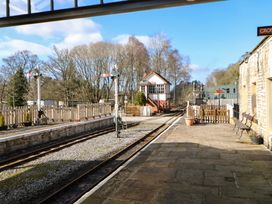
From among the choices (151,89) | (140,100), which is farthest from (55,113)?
(151,89)

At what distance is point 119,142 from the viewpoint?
11.6 meters

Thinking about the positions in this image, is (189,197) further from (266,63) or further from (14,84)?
(14,84)

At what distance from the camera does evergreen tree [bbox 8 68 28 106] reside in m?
43.3

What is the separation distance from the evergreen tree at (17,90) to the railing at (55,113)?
25082 millimetres

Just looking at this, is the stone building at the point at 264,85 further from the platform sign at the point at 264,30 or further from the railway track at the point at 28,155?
the railway track at the point at 28,155

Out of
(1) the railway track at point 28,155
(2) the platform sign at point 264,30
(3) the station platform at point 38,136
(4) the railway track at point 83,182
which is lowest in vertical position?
(4) the railway track at point 83,182

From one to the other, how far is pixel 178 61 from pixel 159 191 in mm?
55275

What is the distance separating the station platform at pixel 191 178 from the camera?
4.77 meters

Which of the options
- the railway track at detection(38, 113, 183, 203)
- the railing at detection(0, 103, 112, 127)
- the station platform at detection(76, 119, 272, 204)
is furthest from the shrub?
the railway track at detection(38, 113, 183, 203)

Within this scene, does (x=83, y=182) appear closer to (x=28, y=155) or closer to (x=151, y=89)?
(x=28, y=155)

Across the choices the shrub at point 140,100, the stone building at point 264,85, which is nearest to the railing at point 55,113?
the shrub at point 140,100

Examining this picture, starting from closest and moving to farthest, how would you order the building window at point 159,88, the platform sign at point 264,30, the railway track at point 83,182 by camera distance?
the railway track at point 83,182
the platform sign at point 264,30
the building window at point 159,88

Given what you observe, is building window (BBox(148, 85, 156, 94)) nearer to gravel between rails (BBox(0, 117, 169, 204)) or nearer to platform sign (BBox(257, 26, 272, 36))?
gravel between rails (BBox(0, 117, 169, 204))

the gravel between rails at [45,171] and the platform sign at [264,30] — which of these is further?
the platform sign at [264,30]
